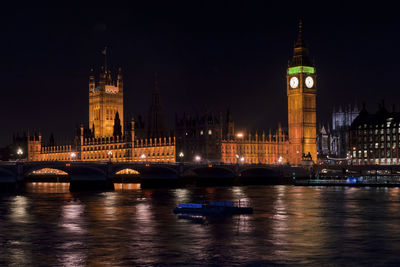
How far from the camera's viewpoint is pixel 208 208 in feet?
185

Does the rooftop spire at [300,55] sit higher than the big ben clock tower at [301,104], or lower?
higher

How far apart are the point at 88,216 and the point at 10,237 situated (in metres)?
14.4

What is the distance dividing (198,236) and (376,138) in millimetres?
148773

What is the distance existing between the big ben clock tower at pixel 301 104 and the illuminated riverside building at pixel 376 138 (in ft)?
73.2

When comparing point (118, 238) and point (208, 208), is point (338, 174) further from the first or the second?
point (118, 238)

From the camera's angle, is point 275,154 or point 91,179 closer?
point 91,179

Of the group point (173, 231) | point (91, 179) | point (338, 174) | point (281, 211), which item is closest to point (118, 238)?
point (173, 231)

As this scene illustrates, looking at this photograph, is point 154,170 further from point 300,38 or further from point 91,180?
point 300,38

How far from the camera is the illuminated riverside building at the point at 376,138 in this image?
17675cm

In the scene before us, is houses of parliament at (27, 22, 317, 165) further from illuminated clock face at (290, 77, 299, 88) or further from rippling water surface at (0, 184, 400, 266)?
rippling water surface at (0, 184, 400, 266)

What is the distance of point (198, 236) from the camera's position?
139 feet

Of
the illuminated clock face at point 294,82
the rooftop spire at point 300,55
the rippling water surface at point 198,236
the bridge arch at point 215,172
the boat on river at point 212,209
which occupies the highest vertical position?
the rooftop spire at point 300,55

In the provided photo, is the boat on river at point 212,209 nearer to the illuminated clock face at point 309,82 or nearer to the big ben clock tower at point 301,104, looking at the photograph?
the big ben clock tower at point 301,104

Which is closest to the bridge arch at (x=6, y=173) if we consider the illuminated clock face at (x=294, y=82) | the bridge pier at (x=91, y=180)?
the bridge pier at (x=91, y=180)
